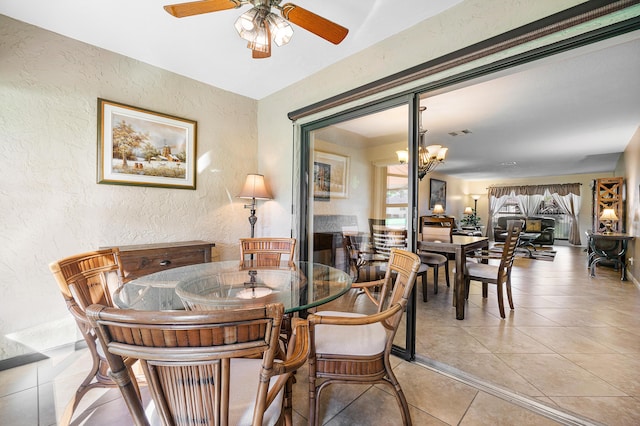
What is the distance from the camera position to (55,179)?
223 centimetres

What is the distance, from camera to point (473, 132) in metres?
4.58

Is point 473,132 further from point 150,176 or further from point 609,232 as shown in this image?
point 150,176

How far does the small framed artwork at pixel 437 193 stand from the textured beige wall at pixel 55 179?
24.4 feet

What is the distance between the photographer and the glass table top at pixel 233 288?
1.36 m

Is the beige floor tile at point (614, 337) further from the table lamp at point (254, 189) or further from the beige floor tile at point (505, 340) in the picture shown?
the table lamp at point (254, 189)

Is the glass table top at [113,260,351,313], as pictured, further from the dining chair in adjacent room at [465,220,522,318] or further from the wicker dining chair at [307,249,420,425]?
the dining chair in adjacent room at [465,220,522,318]

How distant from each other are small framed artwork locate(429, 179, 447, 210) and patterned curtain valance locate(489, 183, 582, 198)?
9.38 ft

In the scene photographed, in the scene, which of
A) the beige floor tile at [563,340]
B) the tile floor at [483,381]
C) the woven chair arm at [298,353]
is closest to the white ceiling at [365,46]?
the woven chair arm at [298,353]

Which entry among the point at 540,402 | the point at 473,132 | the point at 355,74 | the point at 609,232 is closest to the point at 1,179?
the point at 355,74

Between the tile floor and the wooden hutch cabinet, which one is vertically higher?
the wooden hutch cabinet

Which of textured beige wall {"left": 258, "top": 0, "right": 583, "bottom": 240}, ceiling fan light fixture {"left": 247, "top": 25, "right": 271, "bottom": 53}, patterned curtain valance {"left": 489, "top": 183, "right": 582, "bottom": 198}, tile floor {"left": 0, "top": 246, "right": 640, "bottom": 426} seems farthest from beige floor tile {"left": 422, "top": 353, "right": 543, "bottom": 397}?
patterned curtain valance {"left": 489, "top": 183, "right": 582, "bottom": 198}

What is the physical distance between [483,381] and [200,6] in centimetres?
280

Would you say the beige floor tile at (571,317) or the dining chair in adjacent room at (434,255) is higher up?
the dining chair in adjacent room at (434,255)

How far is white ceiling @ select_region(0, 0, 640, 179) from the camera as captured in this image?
1.97 metres
